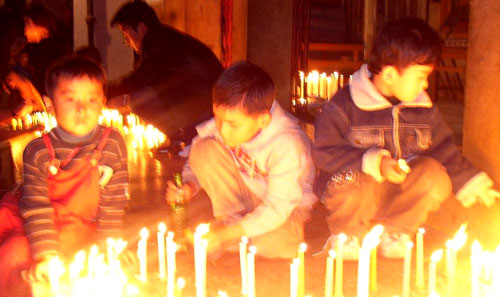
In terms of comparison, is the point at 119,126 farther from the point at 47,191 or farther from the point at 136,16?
the point at 47,191

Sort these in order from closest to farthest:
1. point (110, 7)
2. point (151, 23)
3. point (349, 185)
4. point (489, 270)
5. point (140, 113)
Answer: point (489, 270), point (349, 185), point (151, 23), point (140, 113), point (110, 7)

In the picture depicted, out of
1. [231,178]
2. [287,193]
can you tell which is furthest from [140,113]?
[287,193]

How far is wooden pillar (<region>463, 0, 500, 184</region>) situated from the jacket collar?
1.54 feet

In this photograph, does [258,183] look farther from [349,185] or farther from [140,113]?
A: [140,113]

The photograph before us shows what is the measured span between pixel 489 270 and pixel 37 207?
2439 millimetres

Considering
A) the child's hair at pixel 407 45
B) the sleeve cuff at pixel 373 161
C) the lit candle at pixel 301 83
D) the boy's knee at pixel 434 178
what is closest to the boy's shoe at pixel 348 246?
the sleeve cuff at pixel 373 161

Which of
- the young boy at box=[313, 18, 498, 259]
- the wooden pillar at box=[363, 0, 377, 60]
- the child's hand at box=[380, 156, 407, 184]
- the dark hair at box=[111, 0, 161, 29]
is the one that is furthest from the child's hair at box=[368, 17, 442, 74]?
the wooden pillar at box=[363, 0, 377, 60]

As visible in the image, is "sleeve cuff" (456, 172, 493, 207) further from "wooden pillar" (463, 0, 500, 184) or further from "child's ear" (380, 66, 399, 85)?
"child's ear" (380, 66, 399, 85)

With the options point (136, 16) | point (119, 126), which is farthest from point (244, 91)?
point (119, 126)

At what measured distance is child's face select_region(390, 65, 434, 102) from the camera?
4.03 meters

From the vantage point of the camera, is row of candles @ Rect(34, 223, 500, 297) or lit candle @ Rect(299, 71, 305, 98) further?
lit candle @ Rect(299, 71, 305, 98)

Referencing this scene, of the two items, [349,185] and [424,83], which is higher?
[424,83]

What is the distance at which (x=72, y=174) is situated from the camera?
382cm

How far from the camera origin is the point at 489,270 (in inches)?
135
